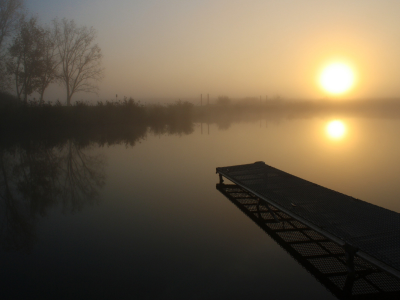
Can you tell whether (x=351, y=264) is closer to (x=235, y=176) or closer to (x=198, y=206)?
(x=198, y=206)

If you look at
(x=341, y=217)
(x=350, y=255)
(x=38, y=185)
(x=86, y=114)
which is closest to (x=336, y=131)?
(x=341, y=217)

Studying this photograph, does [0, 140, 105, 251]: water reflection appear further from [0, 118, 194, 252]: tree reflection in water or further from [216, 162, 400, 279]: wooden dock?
[216, 162, 400, 279]: wooden dock

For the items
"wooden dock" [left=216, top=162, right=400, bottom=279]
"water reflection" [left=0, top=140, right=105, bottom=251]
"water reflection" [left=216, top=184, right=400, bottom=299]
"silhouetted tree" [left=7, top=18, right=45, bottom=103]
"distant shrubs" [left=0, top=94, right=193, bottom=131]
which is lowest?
"water reflection" [left=216, top=184, right=400, bottom=299]

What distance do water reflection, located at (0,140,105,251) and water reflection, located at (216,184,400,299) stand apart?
2916 millimetres

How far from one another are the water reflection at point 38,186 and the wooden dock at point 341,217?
10.0 ft

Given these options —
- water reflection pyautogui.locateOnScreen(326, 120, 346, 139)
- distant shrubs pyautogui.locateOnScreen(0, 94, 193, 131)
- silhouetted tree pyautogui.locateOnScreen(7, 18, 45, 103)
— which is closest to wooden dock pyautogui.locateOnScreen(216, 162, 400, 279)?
water reflection pyautogui.locateOnScreen(326, 120, 346, 139)

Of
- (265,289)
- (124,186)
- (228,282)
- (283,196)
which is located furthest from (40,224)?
(283,196)

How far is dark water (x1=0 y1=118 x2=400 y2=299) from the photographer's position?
8.46ft

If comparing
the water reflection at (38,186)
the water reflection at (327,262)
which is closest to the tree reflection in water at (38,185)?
the water reflection at (38,186)

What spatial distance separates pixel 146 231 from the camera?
3746mm

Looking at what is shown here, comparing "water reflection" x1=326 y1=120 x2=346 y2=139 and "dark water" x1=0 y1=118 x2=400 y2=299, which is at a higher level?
"water reflection" x1=326 y1=120 x2=346 y2=139

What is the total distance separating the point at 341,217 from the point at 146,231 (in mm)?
2334

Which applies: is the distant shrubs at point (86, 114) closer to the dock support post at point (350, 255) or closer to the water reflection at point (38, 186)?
the water reflection at point (38, 186)

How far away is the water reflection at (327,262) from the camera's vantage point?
2.47 meters
